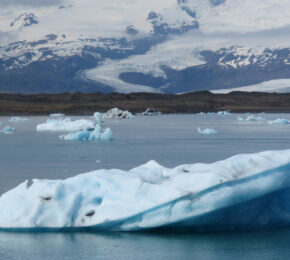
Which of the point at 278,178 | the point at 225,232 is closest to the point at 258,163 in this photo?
the point at 278,178

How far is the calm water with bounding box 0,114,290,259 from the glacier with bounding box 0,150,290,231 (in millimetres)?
164

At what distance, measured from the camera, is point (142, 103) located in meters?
84.2

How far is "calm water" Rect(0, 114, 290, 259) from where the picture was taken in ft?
25.1

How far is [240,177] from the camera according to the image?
26.7 feet

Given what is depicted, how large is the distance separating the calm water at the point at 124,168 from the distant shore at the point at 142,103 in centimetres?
4652

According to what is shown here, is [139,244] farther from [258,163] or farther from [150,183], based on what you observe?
[258,163]

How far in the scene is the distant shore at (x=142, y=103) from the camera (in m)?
72.4

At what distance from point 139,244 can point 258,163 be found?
170 centimetres

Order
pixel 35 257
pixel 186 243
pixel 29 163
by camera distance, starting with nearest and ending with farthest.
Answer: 1. pixel 35 257
2. pixel 186 243
3. pixel 29 163

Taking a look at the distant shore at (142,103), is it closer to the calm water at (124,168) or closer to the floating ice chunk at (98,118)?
the floating ice chunk at (98,118)

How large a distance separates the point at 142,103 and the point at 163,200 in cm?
7639

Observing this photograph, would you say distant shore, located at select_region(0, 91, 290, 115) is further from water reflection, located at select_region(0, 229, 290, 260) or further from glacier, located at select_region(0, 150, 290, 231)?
water reflection, located at select_region(0, 229, 290, 260)

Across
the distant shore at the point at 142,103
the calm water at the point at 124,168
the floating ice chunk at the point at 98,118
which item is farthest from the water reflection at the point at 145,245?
the distant shore at the point at 142,103

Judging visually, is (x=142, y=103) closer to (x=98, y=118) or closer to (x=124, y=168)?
(x=98, y=118)
